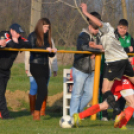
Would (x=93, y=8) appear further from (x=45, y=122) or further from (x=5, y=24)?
(x=45, y=122)

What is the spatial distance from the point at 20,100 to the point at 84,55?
136 inches

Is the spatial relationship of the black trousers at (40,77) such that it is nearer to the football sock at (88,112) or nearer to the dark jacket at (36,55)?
the dark jacket at (36,55)

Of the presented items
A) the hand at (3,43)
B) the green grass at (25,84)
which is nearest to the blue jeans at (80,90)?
the hand at (3,43)

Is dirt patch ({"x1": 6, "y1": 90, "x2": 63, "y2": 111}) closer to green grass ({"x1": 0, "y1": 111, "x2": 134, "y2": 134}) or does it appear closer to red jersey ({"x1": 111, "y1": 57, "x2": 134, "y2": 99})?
A: green grass ({"x1": 0, "y1": 111, "x2": 134, "y2": 134})

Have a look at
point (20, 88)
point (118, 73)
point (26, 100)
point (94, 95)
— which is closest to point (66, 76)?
point (94, 95)

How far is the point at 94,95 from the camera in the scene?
275 inches

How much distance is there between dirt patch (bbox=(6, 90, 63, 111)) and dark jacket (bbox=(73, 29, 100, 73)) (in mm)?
2285

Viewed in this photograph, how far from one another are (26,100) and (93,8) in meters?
4.23

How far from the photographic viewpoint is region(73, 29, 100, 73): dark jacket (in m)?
6.66

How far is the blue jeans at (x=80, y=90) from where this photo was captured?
22.1 feet

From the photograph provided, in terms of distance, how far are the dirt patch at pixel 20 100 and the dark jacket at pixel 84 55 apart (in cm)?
229

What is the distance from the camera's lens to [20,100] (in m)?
9.64

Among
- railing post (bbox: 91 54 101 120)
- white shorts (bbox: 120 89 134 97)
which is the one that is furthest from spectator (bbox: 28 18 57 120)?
white shorts (bbox: 120 89 134 97)

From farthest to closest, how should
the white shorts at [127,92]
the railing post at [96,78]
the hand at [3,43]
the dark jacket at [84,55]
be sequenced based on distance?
the railing post at [96,78] < the dark jacket at [84,55] < the hand at [3,43] < the white shorts at [127,92]
